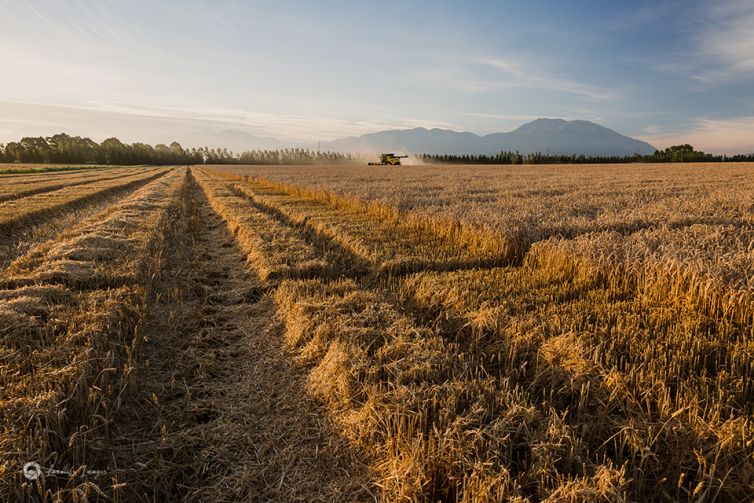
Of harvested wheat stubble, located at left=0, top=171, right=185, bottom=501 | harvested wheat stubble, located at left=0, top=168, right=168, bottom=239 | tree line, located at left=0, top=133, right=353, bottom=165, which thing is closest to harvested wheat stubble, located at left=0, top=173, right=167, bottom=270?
harvested wheat stubble, located at left=0, top=168, right=168, bottom=239

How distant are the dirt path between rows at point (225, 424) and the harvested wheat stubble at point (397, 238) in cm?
317

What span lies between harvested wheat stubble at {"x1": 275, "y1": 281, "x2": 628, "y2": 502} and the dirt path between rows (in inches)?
11.1

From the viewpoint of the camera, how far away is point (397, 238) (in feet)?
34.7

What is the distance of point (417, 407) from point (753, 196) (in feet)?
59.9

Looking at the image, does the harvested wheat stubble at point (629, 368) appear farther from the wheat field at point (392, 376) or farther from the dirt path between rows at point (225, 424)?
the dirt path between rows at point (225, 424)

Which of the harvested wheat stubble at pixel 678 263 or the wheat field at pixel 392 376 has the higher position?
the harvested wheat stubble at pixel 678 263

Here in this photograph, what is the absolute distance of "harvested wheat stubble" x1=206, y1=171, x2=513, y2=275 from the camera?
8.29 meters

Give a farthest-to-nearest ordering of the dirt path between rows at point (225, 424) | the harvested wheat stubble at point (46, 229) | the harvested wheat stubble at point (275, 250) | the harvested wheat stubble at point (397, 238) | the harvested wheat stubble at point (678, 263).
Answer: the harvested wheat stubble at point (46, 229)
the harvested wheat stubble at point (397, 238)
the harvested wheat stubble at point (275, 250)
the harvested wheat stubble at point (678, 263)
the dirt path between rows at point (225, 424)

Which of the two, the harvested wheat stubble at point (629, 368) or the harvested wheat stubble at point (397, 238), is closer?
the harvested wheat stubble at point (629, 368)

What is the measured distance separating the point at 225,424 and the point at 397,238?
293 inches

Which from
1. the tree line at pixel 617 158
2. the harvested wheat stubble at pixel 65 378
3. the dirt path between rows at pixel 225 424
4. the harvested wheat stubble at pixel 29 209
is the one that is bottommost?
the dirt path between rows at pixel 225 424

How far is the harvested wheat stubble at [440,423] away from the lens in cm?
260

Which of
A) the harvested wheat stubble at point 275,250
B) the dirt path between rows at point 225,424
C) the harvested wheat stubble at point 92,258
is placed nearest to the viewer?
the dirt path between rows at point 225,424

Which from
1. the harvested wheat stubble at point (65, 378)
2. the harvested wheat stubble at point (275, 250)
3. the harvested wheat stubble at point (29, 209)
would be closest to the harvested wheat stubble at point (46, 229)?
the harvested wheat stubble at point (29, 209)
